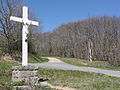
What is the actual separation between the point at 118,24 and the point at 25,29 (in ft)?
108

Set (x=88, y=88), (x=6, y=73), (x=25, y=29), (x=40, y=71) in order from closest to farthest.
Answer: (x=88, y=88) → (x=25, y=29) → (x=6, y=73) → (x=40, y=71)

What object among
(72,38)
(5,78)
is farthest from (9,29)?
(72,38)

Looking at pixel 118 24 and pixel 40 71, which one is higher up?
pixel 118 24

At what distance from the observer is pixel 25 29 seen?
26.4ft

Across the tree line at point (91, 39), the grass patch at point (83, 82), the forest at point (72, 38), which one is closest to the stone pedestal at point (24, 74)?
the grass patch at point (83, 82)

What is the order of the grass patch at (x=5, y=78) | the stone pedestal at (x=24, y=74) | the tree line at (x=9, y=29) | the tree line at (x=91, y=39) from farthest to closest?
the tree line at (x=91, y=39), the tree line at (x=9, y=29), the stone pedestal at (x=24, y=74), the grass patch at (x=5, y=78)

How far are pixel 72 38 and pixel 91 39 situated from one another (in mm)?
7857

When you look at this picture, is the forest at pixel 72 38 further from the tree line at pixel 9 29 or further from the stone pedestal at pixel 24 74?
the stone pedestal at pixel 24 74

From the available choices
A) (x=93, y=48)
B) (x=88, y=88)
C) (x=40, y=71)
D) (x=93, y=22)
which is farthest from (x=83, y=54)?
(x=88, y=88)

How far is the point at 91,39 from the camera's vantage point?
39719 millimetres

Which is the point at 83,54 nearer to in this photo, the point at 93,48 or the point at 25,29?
the point at 93,48

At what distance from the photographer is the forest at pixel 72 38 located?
984 inches

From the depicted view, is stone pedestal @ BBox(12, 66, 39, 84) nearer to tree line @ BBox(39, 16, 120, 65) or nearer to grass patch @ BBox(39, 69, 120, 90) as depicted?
grass patch @ BBox(39, 69, 120, 90)

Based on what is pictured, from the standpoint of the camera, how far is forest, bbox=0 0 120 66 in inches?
984
